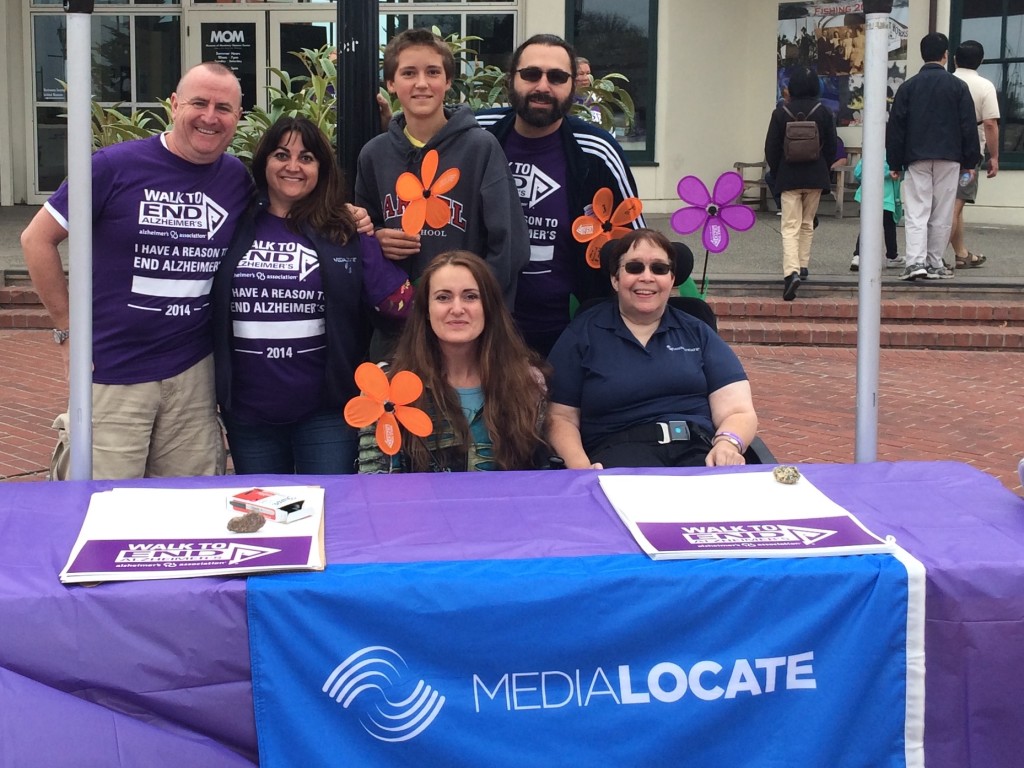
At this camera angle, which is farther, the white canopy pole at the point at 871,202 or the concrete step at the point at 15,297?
the concrete step at the point at 15,297

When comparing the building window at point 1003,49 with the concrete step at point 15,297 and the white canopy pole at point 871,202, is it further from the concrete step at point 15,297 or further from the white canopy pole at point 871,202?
the white canopy pole at point 871,202

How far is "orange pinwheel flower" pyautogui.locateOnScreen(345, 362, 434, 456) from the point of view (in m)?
3.11

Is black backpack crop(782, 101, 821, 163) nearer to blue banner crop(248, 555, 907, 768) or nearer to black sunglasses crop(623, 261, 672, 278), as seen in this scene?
black sunglasses crop(623, 261, 672, 278)

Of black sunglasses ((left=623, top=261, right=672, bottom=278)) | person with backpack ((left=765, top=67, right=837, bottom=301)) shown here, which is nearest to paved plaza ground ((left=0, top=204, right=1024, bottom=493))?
person with backpack ((left=765, top=67, right=837, bottom=301))

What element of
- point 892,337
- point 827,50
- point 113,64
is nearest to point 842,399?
point 892,337

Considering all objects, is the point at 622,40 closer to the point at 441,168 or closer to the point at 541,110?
the point at 541,110

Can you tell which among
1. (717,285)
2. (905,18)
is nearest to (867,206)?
(717,285)

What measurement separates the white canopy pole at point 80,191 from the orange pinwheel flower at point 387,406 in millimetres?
637

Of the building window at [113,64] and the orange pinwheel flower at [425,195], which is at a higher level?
the building window at [113,64]

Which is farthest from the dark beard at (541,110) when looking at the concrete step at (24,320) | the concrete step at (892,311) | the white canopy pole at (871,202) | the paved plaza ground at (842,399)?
the concrete step at (24,320)

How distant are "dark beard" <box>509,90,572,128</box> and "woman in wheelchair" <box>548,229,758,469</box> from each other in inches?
17.2

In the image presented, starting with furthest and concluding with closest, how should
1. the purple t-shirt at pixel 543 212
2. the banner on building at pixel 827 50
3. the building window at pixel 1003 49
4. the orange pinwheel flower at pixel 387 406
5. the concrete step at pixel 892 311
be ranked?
the banner on building at pixel 827 50 → the building window at pixel 1003 49 → the concrete step at pixel 892 311 → the purple t-shirt at pixel 543 212 → the orange pinwheel flower at pixel 387 406

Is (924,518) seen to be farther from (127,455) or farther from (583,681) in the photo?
(127,455)

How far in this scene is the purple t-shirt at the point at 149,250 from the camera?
11.1 ft
